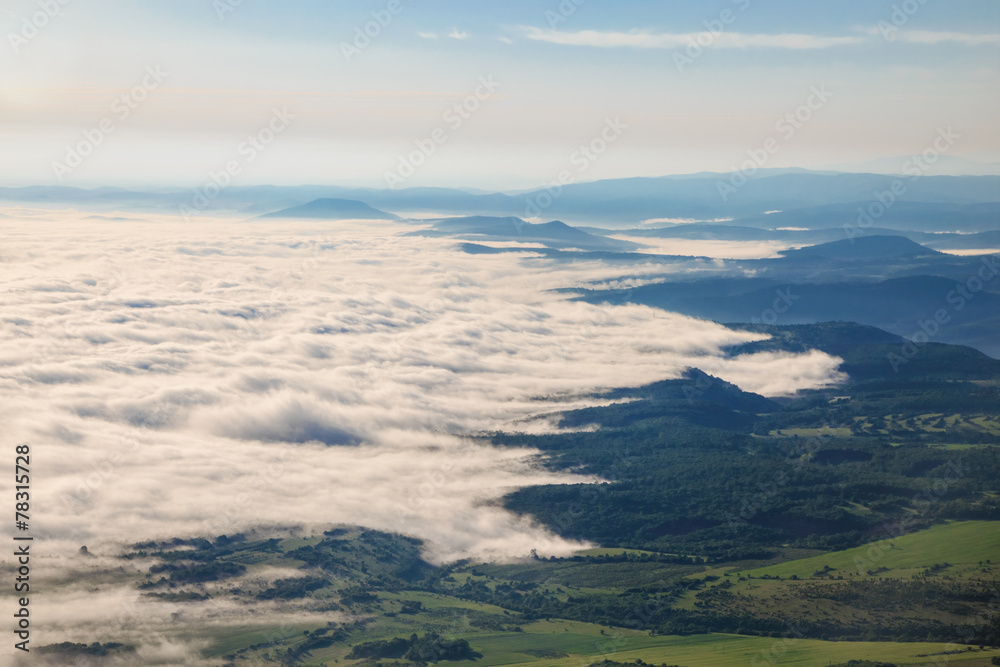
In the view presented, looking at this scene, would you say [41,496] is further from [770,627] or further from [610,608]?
[770,627]

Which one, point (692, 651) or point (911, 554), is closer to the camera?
point (692, 651)

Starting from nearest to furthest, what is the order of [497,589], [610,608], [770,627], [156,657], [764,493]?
[156,657]
[770,627]
[610,608]
[497,589]
[764,493]

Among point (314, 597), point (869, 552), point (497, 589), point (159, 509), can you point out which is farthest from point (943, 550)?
point (159, 509)

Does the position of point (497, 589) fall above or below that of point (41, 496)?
below

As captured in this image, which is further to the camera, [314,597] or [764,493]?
[764,493]

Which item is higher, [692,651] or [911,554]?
[911,554]

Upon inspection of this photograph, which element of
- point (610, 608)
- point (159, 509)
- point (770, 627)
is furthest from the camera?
point (159, 509)

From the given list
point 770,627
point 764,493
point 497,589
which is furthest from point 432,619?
point 764,493

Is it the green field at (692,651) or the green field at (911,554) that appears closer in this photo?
the green field at (692,651)

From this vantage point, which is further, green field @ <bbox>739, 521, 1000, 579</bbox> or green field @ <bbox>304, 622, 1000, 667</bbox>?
green field @ <bbox>739, 521, 1000, 579</bbox>

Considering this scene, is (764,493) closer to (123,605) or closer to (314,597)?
(314,597)
